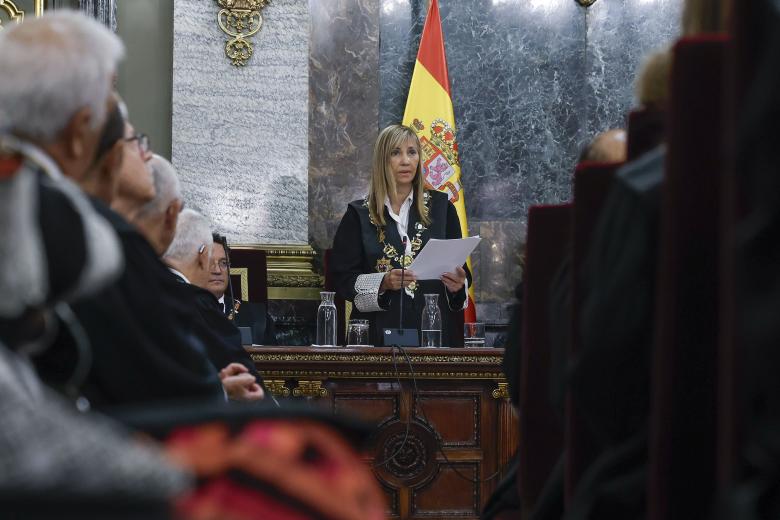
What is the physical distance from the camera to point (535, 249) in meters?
2.96

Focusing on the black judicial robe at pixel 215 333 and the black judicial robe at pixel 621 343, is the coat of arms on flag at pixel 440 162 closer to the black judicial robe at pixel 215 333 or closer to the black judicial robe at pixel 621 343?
the black judicial robe at pixel 215 333

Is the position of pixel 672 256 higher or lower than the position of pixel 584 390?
higher

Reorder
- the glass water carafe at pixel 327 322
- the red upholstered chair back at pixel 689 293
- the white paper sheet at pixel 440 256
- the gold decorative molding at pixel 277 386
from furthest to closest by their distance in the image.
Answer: the glass water carafe at pixel 327 322 → the white paper sheet at pixel 440 256 → the gold decorative molding at pixel 277 386 → the red upholstered chair back at pixel 689 293

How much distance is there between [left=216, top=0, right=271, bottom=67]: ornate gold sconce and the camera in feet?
26.7

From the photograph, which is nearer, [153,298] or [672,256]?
[672,256]

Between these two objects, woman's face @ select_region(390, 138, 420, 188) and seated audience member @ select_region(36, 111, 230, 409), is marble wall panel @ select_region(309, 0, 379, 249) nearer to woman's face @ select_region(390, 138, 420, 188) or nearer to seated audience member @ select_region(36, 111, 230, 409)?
woman's face @ select_region(390, 138, 420, 188)

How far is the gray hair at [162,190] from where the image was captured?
316 centimetres

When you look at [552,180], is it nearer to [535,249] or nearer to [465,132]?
[465,132]

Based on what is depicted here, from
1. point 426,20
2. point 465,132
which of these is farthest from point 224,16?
point 465,132

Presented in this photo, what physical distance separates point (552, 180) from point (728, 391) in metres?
7.22

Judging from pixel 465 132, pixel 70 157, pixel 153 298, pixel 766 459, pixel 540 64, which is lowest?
pixel 766 459

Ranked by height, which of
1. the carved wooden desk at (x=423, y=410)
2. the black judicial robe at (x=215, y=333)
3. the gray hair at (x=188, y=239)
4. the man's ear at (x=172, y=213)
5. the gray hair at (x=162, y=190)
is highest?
the gray hair at (x=162, y=190)

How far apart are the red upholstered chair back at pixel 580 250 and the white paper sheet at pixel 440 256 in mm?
3169

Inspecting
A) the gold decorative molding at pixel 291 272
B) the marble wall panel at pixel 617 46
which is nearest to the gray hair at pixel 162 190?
the gold decorative molding at pixel 291 272
